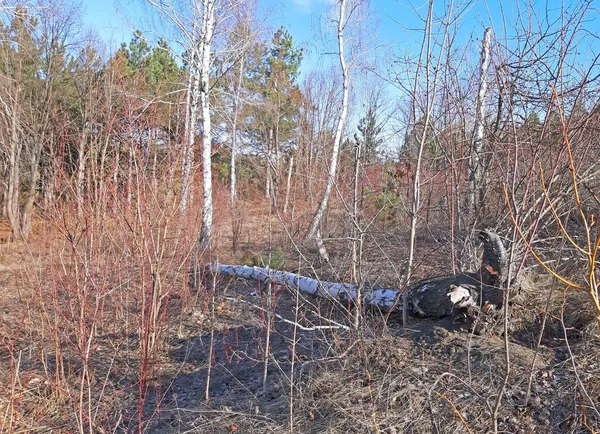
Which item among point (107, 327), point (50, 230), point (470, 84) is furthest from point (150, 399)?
point (470, 84)

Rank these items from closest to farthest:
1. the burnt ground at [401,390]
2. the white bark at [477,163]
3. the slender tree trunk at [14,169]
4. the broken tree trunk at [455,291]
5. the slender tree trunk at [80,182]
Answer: the burnt ground at [401,390] → the slender tree trunk at [80,182] → the broken tree trunk at [455,291] → the white bark at [477,163] → the slender tree trunk at [14,169]

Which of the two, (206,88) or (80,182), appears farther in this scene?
(206,88)

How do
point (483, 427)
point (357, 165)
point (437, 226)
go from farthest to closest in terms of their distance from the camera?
point (437, 226) < point (357, 165) < point (483, 427)

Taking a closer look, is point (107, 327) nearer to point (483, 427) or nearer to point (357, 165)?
point (357, 165)

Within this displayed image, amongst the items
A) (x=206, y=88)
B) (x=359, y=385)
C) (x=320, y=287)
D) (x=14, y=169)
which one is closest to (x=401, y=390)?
(x=359, y=385)

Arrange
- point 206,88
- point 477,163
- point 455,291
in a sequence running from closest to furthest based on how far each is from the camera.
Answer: point 455,291 < point 477,163 < point 206,88

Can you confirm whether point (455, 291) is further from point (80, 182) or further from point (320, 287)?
point (80, 182)

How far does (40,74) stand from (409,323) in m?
12.5

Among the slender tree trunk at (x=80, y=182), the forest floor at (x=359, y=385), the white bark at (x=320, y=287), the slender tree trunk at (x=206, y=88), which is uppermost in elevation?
the slender tree trunk at (x=206, y=88)

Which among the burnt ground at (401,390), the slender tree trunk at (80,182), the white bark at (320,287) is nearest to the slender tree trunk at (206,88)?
the white bark at (320,287)

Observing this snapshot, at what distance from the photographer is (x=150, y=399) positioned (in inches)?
137

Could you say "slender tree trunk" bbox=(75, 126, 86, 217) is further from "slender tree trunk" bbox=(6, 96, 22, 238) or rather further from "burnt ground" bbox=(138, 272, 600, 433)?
"slender tree trunk" bbox=(6, 96, 22, 238)

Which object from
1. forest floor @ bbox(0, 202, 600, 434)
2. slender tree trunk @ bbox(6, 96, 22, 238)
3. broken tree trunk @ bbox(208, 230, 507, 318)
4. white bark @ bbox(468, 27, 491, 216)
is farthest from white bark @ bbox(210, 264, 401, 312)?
slender tree trunk @ bbox(6, 96, 22, 238)

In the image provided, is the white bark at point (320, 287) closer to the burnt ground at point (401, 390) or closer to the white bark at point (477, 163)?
the burnt ground at point (401, 390)
